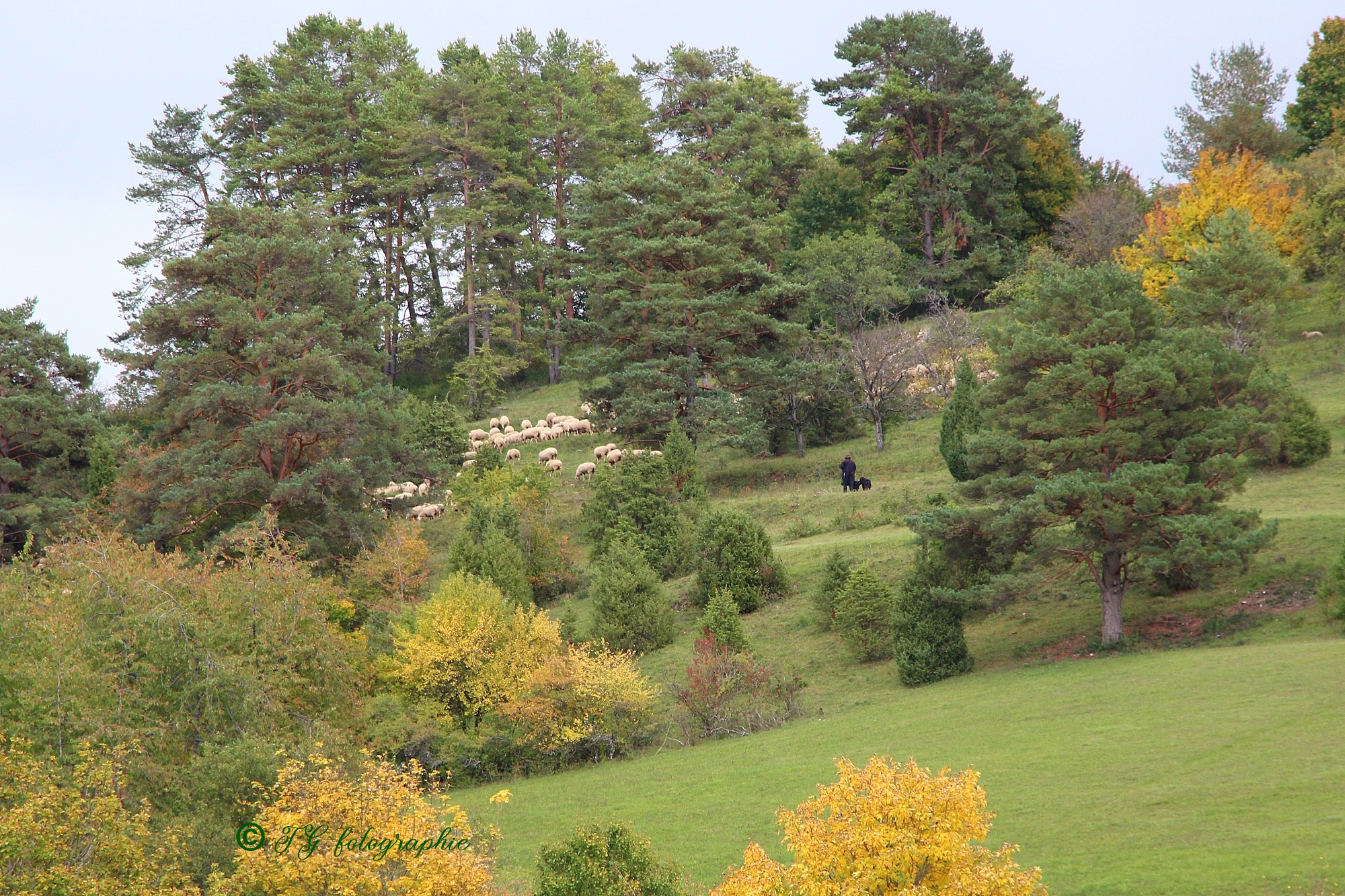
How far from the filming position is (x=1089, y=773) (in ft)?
57.4

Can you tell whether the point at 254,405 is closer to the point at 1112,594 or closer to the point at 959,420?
the point at 959,420

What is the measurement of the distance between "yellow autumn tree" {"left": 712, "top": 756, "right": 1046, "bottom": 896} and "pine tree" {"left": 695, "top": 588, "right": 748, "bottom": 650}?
17.1 meters

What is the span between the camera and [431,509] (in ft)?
157

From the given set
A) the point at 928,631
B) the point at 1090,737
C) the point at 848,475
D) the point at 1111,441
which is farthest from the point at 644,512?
the point at 1090,737

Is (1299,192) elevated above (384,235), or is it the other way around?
(384,235)

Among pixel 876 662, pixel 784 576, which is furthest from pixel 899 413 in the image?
pixel 876 662

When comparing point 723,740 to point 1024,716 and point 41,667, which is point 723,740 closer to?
point 1024,716

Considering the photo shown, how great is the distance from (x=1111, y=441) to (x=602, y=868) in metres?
16.4

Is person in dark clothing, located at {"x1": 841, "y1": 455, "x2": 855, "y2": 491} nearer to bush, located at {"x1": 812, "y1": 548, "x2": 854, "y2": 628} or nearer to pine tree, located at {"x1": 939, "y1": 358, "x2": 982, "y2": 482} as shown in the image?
pine tree, located at {"x1": 939, "y1": 358, "x2": 982, "y2": 482}

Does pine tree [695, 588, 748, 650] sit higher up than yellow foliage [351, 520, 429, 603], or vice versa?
yellow foliage [351, 520, 429, 603]

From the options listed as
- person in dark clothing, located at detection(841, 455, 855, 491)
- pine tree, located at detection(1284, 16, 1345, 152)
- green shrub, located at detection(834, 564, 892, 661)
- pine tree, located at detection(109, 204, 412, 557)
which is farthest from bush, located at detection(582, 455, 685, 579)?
pine tree, located at detection(1284, 16, 1345, 152)

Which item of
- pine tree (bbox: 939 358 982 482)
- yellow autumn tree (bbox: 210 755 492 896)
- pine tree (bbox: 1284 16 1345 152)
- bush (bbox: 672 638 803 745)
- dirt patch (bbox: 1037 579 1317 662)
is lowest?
bush (bbox: 672 638 803 745)

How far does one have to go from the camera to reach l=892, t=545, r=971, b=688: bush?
86.3 ft

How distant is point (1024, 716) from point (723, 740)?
717 cm
